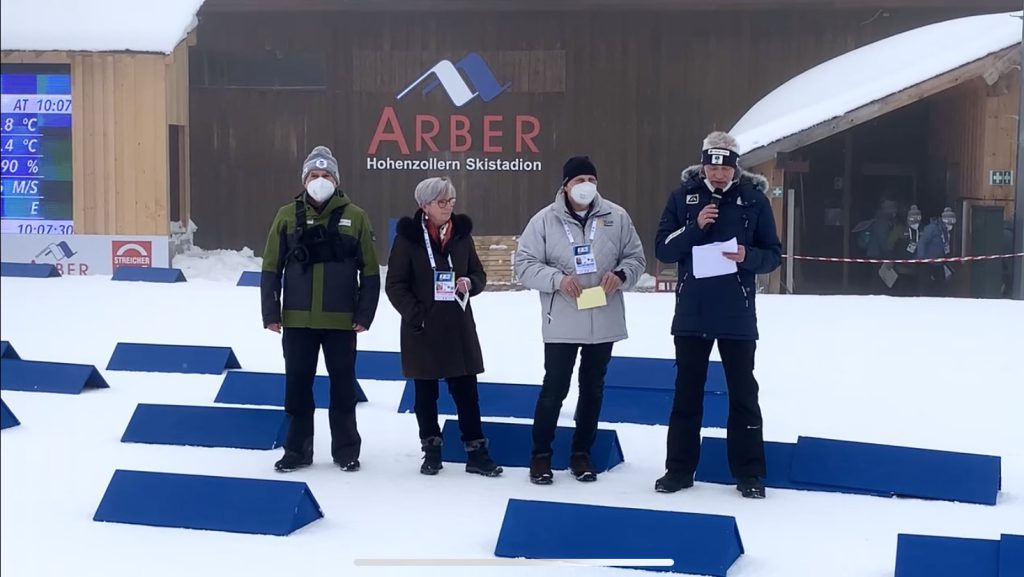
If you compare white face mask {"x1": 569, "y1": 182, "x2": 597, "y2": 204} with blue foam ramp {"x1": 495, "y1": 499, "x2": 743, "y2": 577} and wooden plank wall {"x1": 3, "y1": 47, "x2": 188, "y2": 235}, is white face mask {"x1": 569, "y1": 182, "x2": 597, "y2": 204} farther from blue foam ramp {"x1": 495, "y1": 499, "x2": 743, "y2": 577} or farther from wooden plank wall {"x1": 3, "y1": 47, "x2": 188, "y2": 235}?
wooden plank wall {"x1": 3, "y1": 47, "x2": 188, "y2": 235}

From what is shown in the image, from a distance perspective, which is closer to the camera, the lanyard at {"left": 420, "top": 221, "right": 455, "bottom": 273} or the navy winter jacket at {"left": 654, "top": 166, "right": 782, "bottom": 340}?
the navy winter jacket at {"left": 654, "top": 166, "right": 782, "bottom": 340}

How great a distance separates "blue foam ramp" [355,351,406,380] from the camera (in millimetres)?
9352

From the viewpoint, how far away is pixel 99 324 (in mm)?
11883

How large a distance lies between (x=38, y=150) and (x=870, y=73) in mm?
11704

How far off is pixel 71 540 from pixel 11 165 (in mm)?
14721

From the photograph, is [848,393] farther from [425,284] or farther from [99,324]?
[99,324]

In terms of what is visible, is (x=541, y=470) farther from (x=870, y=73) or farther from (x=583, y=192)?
(x=870, y=73)

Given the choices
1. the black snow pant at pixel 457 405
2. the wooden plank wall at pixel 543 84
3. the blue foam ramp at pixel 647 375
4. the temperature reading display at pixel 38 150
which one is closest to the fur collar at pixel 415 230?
the black snow pant at pixel 457 405

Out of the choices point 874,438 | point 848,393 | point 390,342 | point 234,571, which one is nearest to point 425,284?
point 234,571

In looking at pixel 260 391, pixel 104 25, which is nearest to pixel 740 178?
pixel 260 391

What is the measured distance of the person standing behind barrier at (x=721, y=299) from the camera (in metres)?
5.95

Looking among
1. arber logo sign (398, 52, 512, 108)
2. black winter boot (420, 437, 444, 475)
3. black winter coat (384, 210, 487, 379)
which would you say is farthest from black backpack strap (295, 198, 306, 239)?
arber logo sign (398, 52, 512, 108)

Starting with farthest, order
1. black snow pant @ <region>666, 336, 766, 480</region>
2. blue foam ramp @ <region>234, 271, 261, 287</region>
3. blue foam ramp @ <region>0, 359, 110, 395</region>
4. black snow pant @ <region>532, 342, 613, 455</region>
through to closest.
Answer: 1. blue foam ramp @ <region>234, 271, 261, 287</region>
2. blue foam ramp @ <region>0, 359, 110, 395</region>
3. black snow pant @ <region>532, 342, 613, 455</region>
4. black snow pant @ <region>666, 336, 766, 480</region>

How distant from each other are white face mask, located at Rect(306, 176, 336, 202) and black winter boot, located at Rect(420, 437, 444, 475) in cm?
129
